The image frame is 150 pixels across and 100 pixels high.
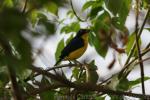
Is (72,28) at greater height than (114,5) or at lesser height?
greater

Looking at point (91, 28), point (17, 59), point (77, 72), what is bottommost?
point (17, 59)

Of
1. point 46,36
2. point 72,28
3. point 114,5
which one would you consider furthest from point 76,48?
Result: point 46,36

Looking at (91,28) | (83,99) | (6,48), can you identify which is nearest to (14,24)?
(6,48)

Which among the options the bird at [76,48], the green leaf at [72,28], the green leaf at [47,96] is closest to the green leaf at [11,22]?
the green leaf at [47,96]

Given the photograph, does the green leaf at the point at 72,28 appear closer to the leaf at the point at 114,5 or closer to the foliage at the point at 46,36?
the foliage at the point at 46,36

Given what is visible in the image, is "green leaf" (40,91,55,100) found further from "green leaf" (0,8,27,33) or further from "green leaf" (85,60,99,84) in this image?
"green leaf" (0,8,27,33)

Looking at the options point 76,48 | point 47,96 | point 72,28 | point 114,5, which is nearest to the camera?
point 114,5

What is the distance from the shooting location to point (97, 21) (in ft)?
8.46

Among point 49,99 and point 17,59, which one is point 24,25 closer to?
point 17,59

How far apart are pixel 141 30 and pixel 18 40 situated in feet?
5.55

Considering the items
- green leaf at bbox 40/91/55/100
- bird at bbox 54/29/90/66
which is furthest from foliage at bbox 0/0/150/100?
bird at bbox 54/29/90/66

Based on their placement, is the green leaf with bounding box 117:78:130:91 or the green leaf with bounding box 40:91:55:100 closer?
the green leaf with bounding box 117:78:130:91

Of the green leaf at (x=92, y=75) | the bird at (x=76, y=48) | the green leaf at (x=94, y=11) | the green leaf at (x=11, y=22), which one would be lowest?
the green leaf at (x=11, y=22)

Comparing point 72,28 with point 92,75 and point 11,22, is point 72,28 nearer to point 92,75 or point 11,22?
point 92,75
